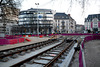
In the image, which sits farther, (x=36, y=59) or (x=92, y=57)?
(x=92, y=57)

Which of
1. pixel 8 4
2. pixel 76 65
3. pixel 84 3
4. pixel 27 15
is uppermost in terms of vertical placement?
pixel 27 15

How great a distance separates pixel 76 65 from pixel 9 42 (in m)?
15.9

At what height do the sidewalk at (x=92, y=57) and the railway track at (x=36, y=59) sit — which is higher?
the railway track at (x=36, y=59)

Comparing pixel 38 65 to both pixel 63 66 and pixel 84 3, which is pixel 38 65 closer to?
pixel 63 66

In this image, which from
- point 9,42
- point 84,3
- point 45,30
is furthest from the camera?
point 45,30

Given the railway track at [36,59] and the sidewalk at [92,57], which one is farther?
the sidewalk at [92,57]

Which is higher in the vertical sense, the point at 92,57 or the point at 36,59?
the point at 36,59

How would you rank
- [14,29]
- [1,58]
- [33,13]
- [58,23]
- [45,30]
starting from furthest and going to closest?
1. [58,23]
2. [33,13]
3. [45,30]
4. [14,29]
5. [1,58]

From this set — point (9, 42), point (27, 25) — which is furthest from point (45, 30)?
point (9, 42)

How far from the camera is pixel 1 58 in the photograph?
28.9ft

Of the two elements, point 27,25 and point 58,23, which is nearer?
point 27,25

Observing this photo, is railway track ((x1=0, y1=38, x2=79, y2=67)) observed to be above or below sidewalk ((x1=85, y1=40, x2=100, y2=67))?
above

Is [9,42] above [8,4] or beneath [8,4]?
beneath

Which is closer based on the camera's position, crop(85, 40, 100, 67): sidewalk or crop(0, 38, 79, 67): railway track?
crop(0, 38, 79, 67): railway track
